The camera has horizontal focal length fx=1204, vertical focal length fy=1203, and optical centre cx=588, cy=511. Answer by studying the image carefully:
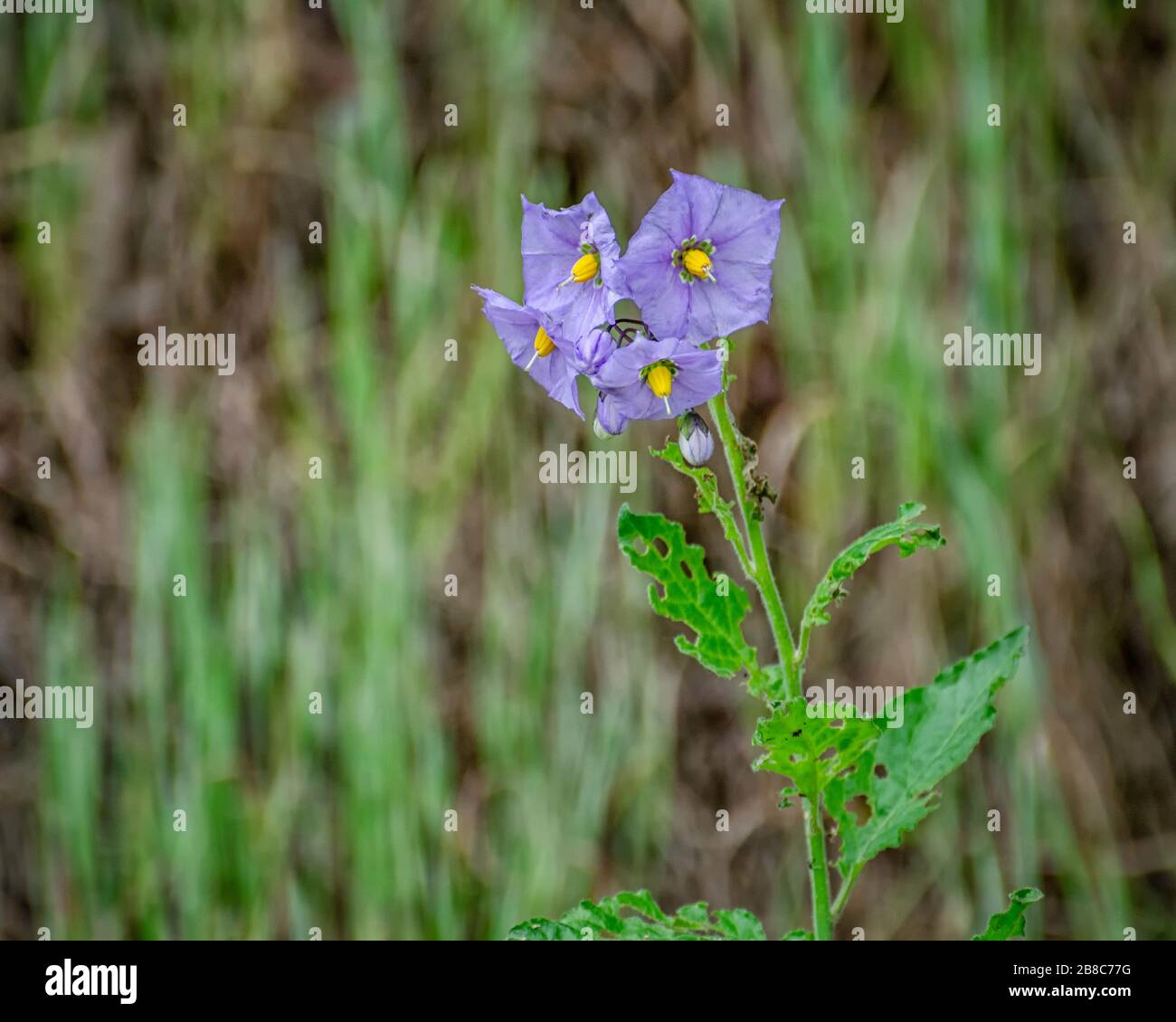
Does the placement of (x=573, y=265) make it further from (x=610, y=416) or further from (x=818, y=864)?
(x=818, y=864)

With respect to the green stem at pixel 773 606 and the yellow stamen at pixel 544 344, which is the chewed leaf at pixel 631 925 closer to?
the green stem at pixel 773 606

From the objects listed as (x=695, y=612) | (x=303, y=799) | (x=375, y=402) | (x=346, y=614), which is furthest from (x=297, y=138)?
(x=695, y=612)

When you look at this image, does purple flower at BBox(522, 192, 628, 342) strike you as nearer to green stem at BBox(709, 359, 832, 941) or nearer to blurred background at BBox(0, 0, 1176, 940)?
green stem at BBox(709, 359, 832, 941)

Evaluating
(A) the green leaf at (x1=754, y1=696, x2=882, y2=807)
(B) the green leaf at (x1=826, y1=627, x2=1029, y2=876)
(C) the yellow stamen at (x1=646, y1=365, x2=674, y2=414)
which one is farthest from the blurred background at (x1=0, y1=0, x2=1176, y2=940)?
(C) the yellow stamen at (x1=646, y1=365, x2=674, y2=414)

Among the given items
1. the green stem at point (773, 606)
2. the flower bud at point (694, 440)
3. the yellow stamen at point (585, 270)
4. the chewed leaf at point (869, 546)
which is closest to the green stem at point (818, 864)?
the green stem at point (773, 606)

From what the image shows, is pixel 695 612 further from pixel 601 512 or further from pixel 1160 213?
pixel 1160 213

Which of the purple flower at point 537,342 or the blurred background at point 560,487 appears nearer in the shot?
the purple flower at point 537,342
